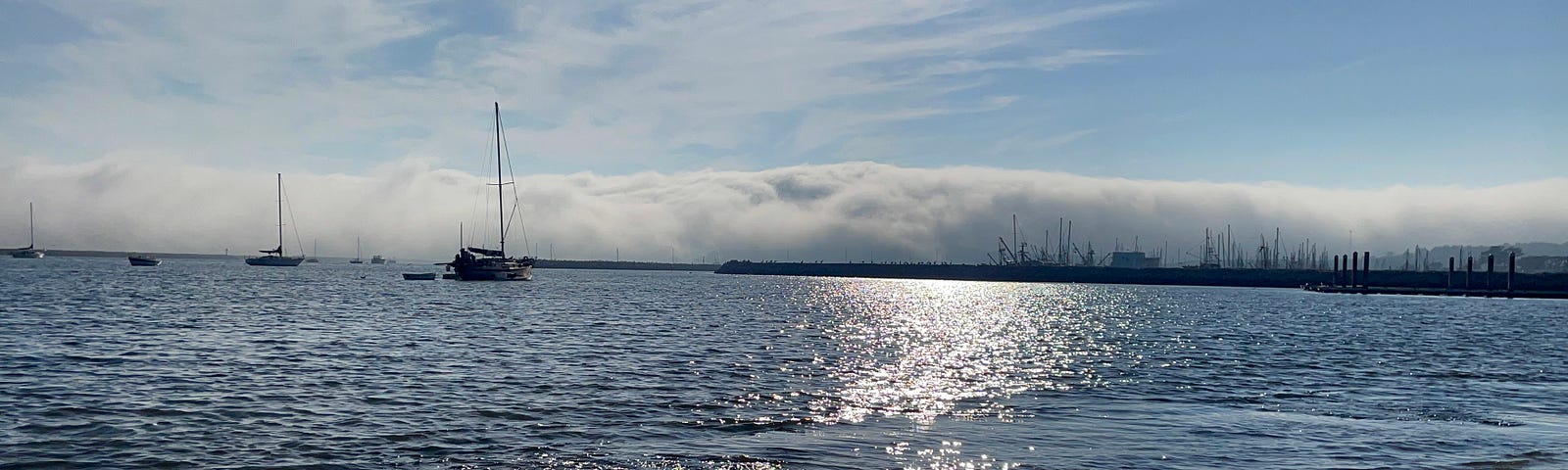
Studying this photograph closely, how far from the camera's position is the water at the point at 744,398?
2056 centimetres

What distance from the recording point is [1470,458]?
69.3 feet

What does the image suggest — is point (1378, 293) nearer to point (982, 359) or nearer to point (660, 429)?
point (982, 359)

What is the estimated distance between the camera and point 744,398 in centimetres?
2841

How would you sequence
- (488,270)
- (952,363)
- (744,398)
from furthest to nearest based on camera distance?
1. (488,270)
2. (952,363)
3. (744,398)

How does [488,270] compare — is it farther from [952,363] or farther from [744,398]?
[744,398]

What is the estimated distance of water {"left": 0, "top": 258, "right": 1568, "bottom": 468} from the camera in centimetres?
2056

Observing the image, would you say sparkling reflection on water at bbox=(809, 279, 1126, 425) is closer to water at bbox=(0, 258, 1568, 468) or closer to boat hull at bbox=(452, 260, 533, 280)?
water at bbox=(0, 258, 1568, 468)

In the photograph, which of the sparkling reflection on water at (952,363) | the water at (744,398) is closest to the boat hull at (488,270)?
the sparkling reflection on water at (952,363)

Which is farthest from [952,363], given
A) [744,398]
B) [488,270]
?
[488,270]

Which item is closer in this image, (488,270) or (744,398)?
(744,398)

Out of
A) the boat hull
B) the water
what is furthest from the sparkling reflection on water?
the boat hull

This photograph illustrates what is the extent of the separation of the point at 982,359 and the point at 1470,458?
72.7 ft

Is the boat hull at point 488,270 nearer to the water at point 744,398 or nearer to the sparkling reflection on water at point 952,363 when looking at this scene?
the sparkling reflection on water at point 952,363

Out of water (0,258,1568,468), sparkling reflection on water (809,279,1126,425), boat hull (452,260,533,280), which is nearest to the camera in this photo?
water (0,258,1568,468)
